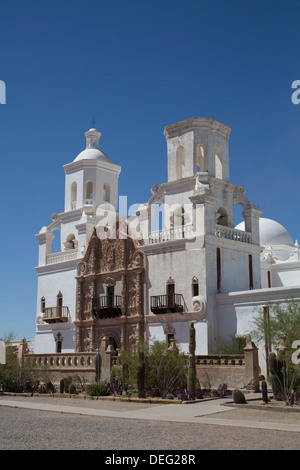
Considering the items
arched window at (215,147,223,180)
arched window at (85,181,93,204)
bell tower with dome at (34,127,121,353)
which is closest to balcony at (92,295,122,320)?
bell tower with dome at (34,127,121,353)

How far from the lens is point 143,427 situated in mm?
13875

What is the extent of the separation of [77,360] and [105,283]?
7484 mm

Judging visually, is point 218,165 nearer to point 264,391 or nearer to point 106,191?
point 106,191

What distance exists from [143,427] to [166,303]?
17.1m

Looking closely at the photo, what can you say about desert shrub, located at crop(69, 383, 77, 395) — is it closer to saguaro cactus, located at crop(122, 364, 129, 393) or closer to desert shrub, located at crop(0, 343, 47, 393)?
saguaro cactus, located at crop(122, 364, 129, 393)

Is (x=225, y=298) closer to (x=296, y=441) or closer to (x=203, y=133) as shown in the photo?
(x=203, y=133)

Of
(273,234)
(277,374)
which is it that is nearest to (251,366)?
(277,374)

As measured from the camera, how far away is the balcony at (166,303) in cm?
3030

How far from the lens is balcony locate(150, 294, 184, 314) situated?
30.3 meters

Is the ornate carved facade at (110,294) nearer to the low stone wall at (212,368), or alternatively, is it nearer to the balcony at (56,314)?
the balcony at (56,314)

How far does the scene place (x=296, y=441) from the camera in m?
11.5

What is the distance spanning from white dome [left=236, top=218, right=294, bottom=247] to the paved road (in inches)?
918
